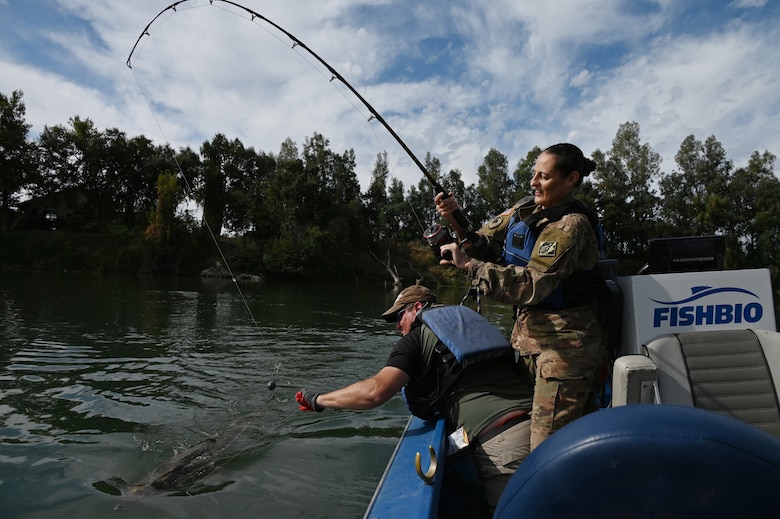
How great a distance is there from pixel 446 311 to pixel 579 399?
896 millimetres

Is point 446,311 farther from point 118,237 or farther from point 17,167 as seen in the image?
point 17,167

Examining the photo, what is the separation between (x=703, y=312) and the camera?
8.86 feet

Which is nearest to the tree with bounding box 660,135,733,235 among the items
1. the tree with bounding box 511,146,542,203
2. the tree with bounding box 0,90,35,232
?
the tree with bounding box 511,146,542,203

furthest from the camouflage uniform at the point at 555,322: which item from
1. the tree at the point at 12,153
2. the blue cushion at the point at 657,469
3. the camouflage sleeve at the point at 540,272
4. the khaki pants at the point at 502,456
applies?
the tree at the point at 12,153

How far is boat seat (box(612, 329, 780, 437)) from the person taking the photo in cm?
247

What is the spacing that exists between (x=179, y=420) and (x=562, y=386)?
209 inches

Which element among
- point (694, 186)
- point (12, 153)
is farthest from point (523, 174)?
point (12, 153)

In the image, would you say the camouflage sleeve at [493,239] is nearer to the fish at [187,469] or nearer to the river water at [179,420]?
the river water at [179,420]

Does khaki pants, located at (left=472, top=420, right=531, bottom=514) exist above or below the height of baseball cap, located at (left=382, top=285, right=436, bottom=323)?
below

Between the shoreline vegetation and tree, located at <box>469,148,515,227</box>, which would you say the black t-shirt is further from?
tree, located at <box>469,148,515,227</box>

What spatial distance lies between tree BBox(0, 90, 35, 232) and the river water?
135ft

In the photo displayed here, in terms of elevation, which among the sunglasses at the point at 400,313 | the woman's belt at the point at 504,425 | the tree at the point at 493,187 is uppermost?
the tree at the point at 493,187

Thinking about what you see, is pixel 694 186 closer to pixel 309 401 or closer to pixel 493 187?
pixel 493 187

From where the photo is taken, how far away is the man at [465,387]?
2629 millimetres
